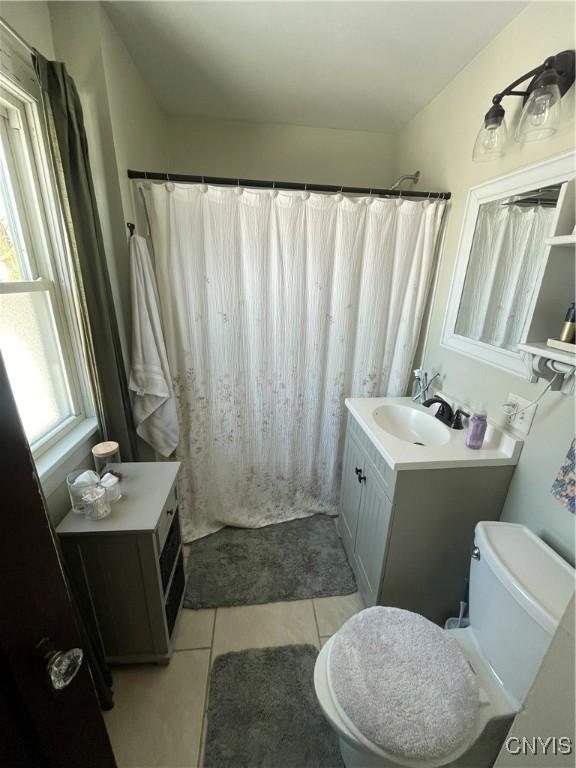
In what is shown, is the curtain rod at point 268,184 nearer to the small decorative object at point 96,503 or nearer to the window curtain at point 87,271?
the window curtain at point 87,271

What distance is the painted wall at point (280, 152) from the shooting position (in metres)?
1.92

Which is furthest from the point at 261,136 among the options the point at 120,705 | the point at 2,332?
the point at 120,705

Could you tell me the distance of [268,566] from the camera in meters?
1.74

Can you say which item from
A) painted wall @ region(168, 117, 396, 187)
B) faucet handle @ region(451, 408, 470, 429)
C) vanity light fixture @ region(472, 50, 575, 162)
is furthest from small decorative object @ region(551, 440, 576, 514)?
painted wall @ region(168, 117, 396, 187)

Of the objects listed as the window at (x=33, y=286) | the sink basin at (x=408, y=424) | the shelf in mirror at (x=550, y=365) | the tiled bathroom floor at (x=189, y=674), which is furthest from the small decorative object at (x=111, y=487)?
the shelf in mirror at (x=550, y=365)

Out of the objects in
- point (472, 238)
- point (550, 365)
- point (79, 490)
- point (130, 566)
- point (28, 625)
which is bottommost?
point (130, 566)

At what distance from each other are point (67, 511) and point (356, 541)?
1.33 m

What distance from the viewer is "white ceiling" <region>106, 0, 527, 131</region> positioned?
1131 mm

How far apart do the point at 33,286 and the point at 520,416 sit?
1921mm

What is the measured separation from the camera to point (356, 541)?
5.34 feet

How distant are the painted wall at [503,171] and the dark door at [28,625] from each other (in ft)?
4.50

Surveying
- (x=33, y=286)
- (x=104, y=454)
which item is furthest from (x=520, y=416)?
(x=33, y=286)

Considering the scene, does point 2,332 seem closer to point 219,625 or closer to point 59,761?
point 59,761

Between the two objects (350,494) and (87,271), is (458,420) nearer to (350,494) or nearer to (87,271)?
(350,494)
